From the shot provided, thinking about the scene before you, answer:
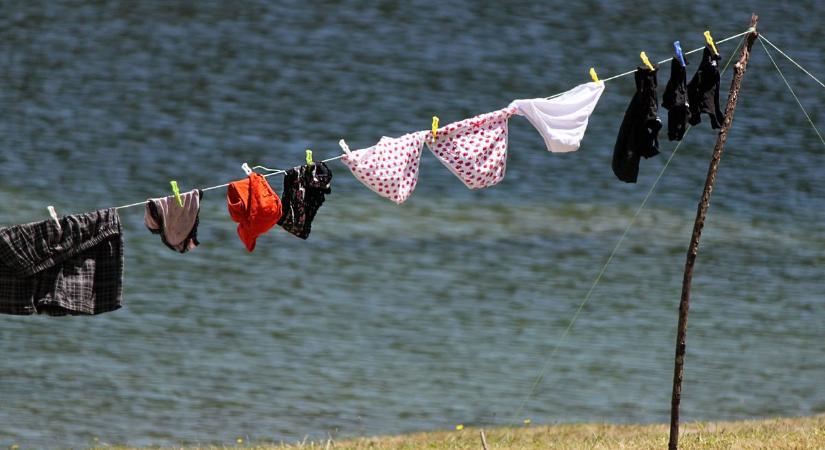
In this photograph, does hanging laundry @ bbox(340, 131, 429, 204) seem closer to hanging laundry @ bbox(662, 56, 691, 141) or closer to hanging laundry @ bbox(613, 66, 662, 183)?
hanging laundry @ bbox(613, 66, 662, 183)

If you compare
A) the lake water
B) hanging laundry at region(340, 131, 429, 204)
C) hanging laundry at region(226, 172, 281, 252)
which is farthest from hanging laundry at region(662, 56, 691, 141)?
the lake water

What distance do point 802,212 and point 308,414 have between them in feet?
20.7

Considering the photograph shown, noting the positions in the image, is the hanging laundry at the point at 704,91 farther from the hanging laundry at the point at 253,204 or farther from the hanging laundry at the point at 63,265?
the hanging laundry at the point at 63,265

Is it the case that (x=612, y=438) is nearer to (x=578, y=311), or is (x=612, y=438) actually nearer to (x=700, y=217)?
(x=700, y=217)

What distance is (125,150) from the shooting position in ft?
41.3

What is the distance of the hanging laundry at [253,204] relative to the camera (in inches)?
229

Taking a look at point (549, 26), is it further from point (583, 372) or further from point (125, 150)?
point (583, 372)

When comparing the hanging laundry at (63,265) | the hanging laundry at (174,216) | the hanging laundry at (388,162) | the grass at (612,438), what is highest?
the hanging laundry at (388,162)

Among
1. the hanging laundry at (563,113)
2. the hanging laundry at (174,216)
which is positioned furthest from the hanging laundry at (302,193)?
the hanging laundry at (563,113)

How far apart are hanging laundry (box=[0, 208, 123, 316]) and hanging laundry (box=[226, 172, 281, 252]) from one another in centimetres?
59

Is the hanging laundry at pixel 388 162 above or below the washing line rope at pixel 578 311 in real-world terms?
above

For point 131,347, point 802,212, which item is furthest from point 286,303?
point 802,212

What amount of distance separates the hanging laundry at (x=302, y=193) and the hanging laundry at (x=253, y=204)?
12 cm

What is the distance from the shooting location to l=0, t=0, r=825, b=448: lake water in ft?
29.6
